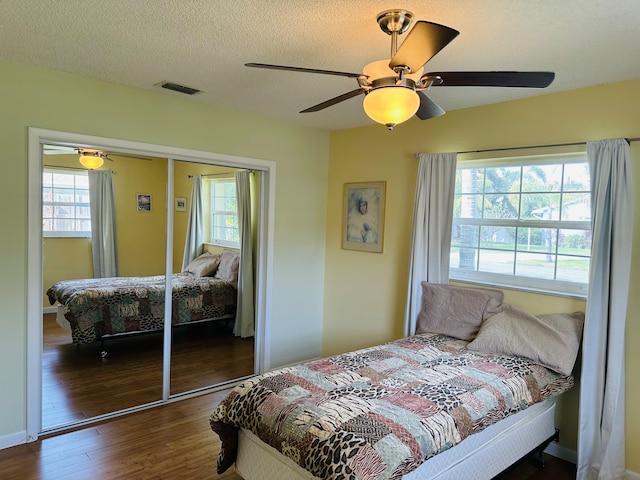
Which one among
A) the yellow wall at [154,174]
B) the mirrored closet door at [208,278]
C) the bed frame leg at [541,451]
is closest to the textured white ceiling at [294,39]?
the yellow wall at [154,174]

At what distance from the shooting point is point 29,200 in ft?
9.27

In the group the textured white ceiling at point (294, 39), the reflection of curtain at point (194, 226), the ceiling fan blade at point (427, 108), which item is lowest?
the reflection of curtain at point (194, 226)

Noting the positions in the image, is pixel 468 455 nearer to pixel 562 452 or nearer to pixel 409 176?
pixel 562 452

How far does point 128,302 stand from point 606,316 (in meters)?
3.38

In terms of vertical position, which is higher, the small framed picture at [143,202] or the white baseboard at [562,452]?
the small framed picture at [143,202]

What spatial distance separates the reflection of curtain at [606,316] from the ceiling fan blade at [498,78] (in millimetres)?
1206

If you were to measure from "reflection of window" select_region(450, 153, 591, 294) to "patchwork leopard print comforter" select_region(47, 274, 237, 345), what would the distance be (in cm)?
216

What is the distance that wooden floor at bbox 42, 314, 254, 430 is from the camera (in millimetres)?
3146

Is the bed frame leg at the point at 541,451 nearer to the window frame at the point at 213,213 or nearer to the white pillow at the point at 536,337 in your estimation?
the white pillow at the point at 536,337

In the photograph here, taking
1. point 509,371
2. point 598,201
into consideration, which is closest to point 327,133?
point 598,201

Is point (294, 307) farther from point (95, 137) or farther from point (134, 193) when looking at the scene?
point (95, 137)

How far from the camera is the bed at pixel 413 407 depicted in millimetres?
1845

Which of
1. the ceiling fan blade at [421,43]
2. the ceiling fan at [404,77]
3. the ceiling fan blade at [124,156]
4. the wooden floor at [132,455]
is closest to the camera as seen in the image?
the ceiling fan blade at [421,43]

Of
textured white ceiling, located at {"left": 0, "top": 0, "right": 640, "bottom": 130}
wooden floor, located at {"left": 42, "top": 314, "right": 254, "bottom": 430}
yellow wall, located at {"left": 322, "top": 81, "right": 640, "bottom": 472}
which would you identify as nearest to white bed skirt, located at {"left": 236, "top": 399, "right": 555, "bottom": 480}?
yellow wall, located at {"left": 322, "top": 81, "right": 640, "bottom": 472}
